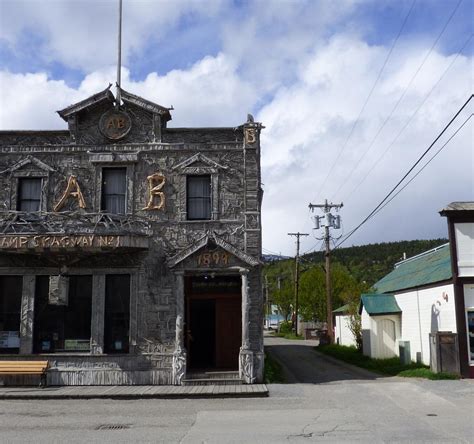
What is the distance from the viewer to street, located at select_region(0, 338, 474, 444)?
10.6m

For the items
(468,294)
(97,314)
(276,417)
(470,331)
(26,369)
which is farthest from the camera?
(468,294)

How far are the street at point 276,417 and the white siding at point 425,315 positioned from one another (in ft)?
9.63

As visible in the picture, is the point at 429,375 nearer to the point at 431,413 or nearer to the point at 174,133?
the point at 431,413

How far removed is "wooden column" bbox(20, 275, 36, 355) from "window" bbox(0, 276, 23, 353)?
196 mm

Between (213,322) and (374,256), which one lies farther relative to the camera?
(374,256)

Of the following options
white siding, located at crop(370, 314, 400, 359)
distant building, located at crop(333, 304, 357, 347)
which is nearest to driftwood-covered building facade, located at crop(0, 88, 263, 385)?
white siding, located at crop(370, 314, 400, 359)

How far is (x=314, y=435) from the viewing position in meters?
10.7

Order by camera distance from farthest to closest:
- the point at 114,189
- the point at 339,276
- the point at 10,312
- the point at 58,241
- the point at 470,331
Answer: the point at 339,276 → the point at 114,189 → the point at 470,331 → the point at 10,312 → the point at 58,241

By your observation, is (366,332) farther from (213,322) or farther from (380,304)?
(213,322)

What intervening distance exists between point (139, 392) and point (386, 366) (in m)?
11.2

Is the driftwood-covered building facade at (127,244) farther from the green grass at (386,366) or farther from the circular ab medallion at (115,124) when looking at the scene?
the green grass at (386,366)

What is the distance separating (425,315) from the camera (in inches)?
893

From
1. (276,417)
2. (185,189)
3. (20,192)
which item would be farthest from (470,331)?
(20,192)

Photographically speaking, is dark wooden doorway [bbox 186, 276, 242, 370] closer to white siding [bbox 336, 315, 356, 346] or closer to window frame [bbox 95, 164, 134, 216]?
window frame [bbox 95, 164, 134, 216]
